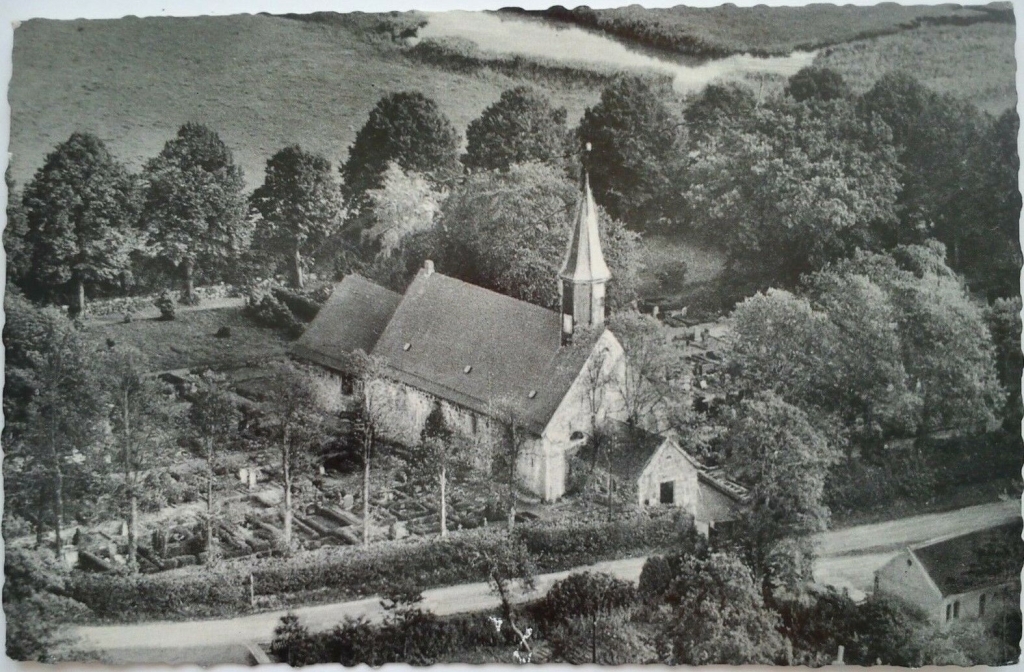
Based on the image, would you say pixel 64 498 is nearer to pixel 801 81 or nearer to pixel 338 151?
pixel 338 151

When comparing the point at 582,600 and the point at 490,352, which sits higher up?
the point at 490,352

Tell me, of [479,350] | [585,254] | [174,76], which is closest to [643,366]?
[585,254]

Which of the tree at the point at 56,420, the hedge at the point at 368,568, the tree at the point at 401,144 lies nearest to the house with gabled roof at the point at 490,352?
the hedge at the point at 368,568

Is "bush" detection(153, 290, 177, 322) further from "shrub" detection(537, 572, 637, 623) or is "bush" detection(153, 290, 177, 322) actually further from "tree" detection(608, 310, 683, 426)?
"shrub" detection(537, 572, 637, 623)

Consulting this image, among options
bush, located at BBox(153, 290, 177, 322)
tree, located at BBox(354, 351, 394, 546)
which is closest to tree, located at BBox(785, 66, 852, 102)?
tree, located at BBox(354, 351, 394, 546)

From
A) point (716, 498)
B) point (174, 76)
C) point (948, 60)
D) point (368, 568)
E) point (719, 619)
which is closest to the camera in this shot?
point (719, 619)

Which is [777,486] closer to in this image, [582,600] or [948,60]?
[582,600]

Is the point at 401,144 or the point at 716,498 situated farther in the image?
the point at 401,144
